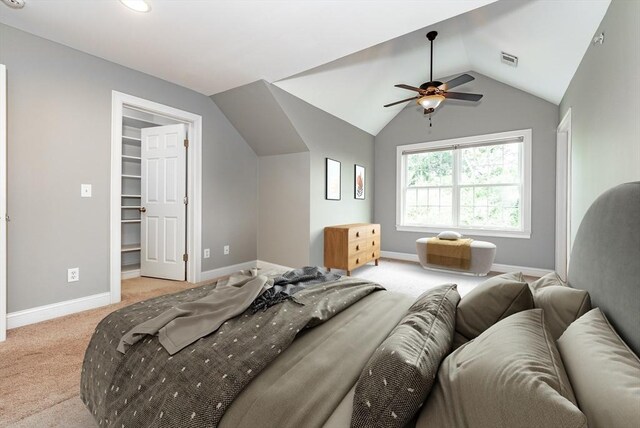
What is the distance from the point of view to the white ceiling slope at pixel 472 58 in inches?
97.0

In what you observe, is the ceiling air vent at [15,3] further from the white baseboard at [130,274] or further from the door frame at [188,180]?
the white baseboard at [130,274]

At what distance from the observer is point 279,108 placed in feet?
12.0

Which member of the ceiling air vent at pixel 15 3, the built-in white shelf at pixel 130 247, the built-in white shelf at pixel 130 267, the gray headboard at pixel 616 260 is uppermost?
the ceiling air vent at pixel 15 3

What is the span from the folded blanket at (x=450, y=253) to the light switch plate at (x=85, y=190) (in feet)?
14.5

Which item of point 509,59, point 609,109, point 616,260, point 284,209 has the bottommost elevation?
point 616,260

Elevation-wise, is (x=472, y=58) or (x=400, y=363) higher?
(x=472, y=58)

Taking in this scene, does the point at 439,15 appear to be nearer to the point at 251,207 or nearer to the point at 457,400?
the point at 457,400

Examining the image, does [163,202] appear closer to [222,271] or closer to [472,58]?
[222,271]

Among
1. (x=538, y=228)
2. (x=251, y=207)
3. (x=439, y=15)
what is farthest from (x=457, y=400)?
(x=538, y=228)

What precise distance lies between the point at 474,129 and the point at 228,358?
524cm

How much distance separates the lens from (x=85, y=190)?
2801mm

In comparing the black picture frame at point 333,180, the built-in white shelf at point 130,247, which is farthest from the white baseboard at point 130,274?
the black picture frame at point 333,180

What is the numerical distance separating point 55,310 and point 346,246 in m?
3.25

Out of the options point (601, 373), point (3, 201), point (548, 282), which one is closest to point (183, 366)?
point (601, 373)
